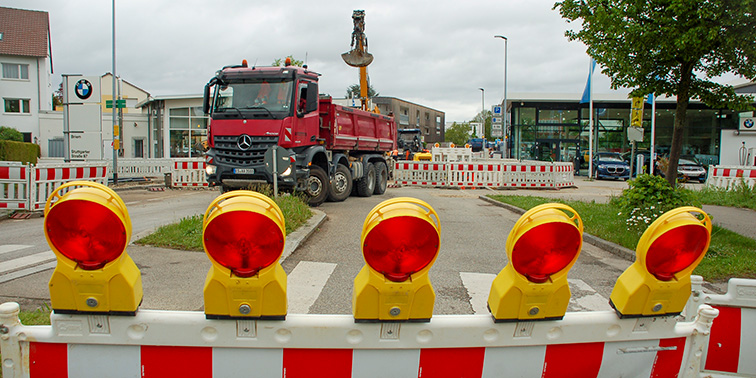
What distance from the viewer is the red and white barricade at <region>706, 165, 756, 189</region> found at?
18969mm

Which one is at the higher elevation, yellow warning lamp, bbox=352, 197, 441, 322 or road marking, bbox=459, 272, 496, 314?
yellow warning lamp, bbox=352, 197, 441, 322

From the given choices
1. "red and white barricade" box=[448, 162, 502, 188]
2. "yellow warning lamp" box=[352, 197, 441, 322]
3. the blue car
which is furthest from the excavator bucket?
the blue car

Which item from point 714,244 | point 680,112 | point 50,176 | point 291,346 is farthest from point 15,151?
point 291,346

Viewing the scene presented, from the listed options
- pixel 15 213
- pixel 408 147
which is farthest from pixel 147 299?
pixel 408 147

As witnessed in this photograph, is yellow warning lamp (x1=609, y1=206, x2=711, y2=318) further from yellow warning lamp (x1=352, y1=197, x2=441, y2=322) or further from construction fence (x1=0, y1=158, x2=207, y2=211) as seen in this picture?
construction fence (x1=0, y1=158, x2=207, y2=211)

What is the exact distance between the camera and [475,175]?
24500 mm

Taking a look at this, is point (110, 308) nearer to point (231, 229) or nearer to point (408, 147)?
point (231, 229)

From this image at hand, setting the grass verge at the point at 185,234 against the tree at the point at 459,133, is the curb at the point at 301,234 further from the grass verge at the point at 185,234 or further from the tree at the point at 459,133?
the tree at the point at 459,133

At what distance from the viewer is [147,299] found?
5.16 m

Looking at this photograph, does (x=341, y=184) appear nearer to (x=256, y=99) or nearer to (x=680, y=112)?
(x=256, y=99)

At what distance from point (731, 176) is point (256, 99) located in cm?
1800

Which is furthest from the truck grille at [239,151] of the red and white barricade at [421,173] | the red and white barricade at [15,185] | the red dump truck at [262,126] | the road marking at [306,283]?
the red and white barricade at [421,173]

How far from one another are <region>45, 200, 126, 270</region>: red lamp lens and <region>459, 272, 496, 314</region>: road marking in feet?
12.1

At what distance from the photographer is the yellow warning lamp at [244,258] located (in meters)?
2.23
